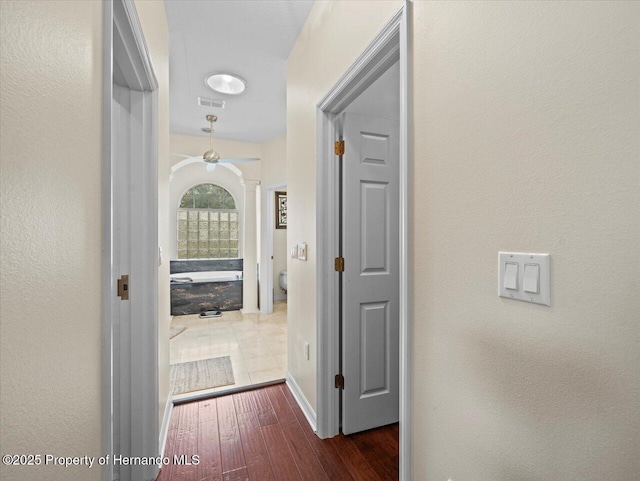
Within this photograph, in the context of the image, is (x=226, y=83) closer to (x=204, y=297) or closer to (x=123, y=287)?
(x=123, y=287)

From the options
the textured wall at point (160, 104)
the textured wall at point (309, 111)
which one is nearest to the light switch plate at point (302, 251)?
the textured wall at point (309, 111)

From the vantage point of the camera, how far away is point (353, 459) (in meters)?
1.72

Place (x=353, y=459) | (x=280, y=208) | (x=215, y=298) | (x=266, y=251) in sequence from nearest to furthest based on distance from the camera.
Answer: (x=353, y=459), (x=266, y=251), (x=215, y=298), (x=280, y=208)

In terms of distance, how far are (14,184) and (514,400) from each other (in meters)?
1.11

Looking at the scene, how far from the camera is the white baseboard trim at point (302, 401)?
6.61ft

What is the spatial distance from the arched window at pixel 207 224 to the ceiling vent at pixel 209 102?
353 cm

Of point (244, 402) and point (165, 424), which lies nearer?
point (165, 424)

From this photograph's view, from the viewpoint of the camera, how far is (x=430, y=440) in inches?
40.6

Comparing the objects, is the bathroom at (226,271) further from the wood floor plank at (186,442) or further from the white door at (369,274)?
the white door at (369,274)

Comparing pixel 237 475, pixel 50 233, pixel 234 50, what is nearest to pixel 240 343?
pixel 237 475

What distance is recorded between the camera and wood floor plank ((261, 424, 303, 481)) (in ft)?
5.29

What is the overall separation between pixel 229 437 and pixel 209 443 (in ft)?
0.39

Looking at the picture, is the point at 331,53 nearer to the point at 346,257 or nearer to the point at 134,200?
the point at 346,257

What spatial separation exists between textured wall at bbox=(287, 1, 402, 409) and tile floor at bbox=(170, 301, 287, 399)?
1.59ft
